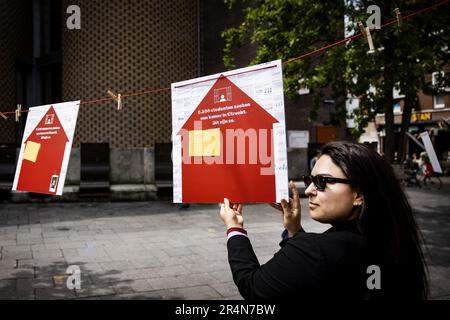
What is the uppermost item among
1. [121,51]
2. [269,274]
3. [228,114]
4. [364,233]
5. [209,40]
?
[209,40]

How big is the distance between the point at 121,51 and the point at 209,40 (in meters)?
5.95

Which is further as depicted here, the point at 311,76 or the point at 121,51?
the point at 121,51

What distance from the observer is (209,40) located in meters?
20.2

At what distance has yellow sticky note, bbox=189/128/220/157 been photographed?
8.16 feet

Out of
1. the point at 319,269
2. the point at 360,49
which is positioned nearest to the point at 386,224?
the point at 319,269

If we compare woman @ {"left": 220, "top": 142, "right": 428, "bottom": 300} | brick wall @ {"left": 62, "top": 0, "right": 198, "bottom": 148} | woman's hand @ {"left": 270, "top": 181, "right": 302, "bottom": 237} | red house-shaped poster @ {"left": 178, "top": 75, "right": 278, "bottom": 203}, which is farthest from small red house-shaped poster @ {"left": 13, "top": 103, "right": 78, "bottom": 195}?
brick wall @ {"left": 62, "top": 0, "right": 198, "bottom": 148}

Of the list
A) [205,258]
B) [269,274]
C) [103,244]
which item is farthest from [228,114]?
[103,244]

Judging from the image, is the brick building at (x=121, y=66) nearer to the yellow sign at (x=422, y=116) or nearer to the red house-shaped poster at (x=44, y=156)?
the red house-shaped poster at (x=44, y=156)

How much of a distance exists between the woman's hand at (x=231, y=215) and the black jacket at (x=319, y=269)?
1.37ft

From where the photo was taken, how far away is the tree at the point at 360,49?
794 cm

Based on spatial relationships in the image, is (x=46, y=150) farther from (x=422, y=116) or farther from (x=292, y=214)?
(x=422, y=116)

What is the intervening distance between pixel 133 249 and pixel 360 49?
18.3 feet

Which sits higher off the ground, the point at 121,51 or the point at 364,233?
the point at 121,51

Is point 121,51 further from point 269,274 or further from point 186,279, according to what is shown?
point 269,274
